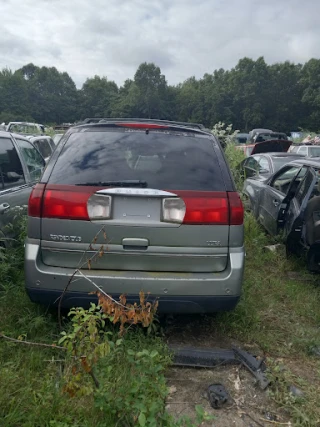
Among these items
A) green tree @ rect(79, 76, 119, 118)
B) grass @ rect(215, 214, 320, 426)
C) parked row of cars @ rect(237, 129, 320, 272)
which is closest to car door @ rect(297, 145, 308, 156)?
parked row of cars @ rect(237, 129, 320, 272)

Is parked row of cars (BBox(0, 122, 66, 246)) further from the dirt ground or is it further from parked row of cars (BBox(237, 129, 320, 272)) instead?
parked row of cars (BBox(237, 129, 320, 272))

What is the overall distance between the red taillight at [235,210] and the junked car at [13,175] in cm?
224

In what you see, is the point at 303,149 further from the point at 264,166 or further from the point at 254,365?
the point at 254,365

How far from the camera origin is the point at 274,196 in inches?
236

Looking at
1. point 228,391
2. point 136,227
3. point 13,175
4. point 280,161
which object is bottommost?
point 228,391

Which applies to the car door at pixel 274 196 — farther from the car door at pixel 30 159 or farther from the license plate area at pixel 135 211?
the car door at pixel 30 159

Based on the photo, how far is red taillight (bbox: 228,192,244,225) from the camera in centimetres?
285

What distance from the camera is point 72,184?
279cm

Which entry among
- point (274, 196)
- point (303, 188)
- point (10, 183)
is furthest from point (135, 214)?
point (274, 196)

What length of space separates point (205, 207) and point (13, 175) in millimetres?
2617

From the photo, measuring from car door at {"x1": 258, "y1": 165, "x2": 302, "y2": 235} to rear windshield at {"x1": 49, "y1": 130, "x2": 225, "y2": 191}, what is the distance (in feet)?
9.38

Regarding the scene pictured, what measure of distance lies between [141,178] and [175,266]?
0.70m

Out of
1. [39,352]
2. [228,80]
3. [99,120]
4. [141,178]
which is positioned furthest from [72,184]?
[228,80]

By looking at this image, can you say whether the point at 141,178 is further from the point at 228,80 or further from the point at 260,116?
the point at 228,80
